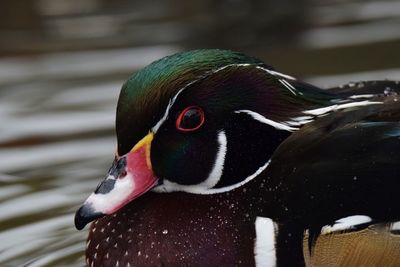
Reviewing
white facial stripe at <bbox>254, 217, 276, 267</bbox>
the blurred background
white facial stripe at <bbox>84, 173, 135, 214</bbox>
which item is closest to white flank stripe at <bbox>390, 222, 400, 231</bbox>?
white facial stripe at <bbox>254, 217, 276, 267</bbox>

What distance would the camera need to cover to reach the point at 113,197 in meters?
4.55

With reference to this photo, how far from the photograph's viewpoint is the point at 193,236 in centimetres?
465

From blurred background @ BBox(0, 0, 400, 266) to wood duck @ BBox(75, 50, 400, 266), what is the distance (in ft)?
2.62

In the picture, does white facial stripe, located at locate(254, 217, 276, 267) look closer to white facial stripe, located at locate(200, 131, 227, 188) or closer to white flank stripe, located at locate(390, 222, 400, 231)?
white facial stripe, located at locate(200, 131, 227, 188)

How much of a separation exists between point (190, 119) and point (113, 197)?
42 centimetres

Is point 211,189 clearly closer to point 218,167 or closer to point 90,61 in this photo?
point 218,167

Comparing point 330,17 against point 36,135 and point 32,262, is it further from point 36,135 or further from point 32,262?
point 32,262

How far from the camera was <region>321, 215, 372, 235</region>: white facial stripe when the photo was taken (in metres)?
4.35

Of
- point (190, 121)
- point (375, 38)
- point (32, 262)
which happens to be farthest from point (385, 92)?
point (375, 38)

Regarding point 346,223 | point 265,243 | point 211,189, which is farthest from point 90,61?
point 346,223

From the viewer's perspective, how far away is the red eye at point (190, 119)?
454 cm

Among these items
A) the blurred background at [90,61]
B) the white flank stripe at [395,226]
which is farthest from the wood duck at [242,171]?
the blurred background at [90,61]

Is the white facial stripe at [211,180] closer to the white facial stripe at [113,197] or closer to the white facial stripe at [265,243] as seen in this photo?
the white facial stripe at [113,197]

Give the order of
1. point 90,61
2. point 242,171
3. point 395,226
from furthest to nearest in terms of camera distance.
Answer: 1. point 90,61
2. point 242,171
3. point 395,226
